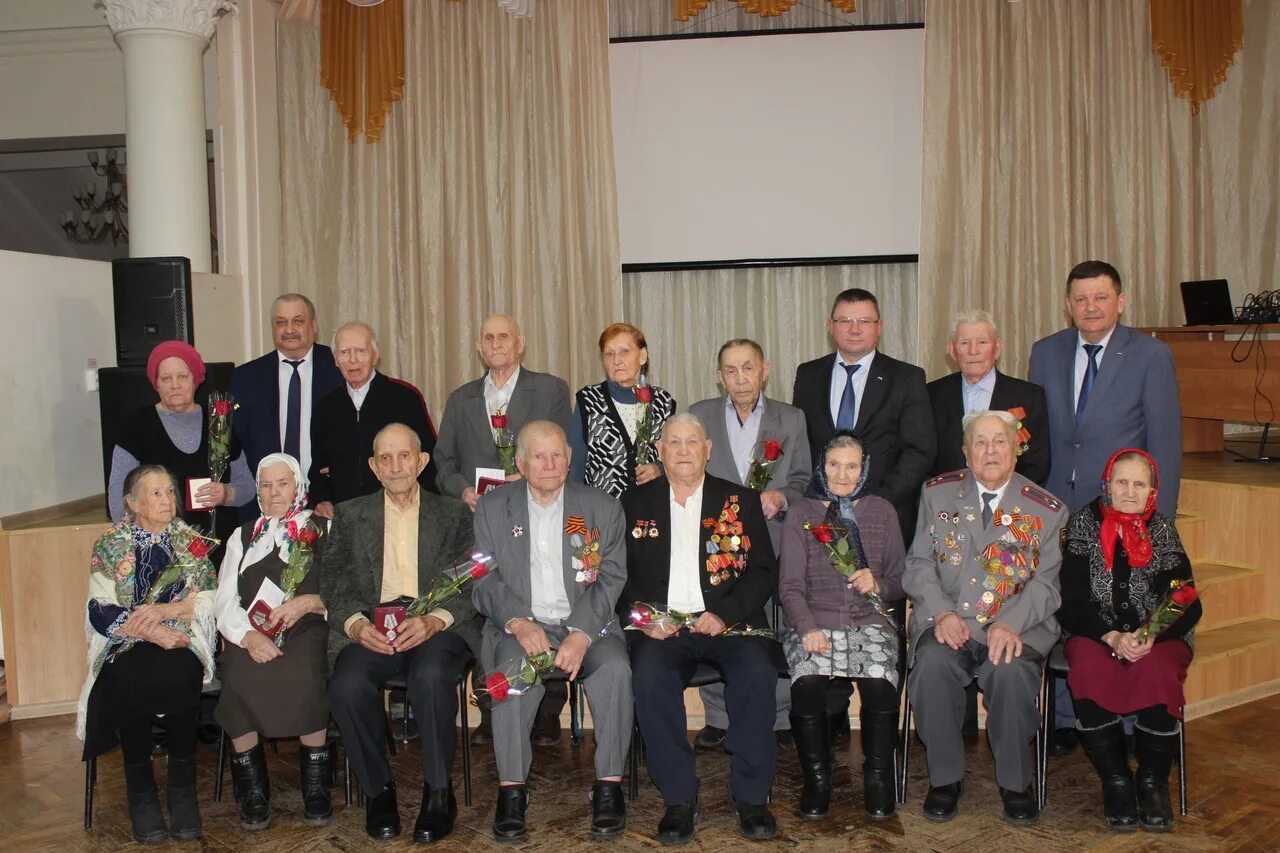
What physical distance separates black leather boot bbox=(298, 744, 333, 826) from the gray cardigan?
1607mm

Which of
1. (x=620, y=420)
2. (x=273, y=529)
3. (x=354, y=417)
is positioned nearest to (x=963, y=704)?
(x=620, y=420)

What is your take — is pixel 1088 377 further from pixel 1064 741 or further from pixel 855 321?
pixel 1064 741

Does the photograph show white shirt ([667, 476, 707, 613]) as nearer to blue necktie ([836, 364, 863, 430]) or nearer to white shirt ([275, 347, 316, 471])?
blue necktie ([836, 364, 863, 430])

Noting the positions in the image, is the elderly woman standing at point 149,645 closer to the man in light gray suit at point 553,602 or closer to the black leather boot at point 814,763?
the man in light gray suit at point 553,602

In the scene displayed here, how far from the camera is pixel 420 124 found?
23.8 feet

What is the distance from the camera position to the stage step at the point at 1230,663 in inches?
177

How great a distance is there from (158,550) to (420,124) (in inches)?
164

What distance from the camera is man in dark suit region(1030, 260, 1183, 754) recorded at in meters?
4.05

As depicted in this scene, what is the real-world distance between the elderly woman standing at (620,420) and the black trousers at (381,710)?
995mm

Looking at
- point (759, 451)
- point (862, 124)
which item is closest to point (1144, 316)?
point (862, 124)

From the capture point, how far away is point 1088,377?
4180 millimetres

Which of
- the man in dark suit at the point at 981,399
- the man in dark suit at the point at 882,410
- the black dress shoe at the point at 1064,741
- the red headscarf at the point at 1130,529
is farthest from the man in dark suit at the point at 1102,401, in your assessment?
the man in dark suit at the point at 882,410

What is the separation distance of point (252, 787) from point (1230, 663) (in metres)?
3.76

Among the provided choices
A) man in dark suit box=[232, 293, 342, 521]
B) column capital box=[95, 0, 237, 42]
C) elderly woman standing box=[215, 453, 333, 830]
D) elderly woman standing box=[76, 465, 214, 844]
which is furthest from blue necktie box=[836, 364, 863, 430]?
column capital box=[95, 0, 237, 42]
